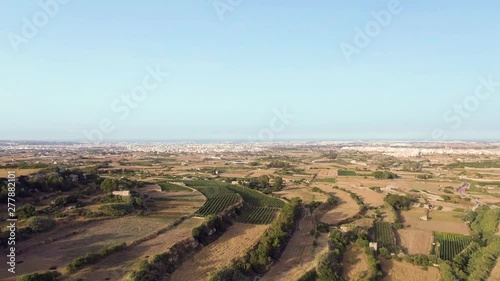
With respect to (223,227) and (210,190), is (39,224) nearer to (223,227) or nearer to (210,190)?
(223,227)

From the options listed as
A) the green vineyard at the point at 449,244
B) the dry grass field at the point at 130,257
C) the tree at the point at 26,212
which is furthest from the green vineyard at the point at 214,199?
the green vineyard at the point at 449,244

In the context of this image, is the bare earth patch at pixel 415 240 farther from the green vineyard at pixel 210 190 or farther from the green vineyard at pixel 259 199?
the green vineyard at pixel 210 190

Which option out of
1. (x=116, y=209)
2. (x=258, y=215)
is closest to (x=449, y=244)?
(x=258, y=215)

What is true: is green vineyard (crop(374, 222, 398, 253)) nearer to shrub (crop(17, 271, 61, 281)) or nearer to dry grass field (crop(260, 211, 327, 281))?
dry grass field (crop(260, 211, 327, 281))

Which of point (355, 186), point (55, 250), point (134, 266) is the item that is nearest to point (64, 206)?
point (55, 250)

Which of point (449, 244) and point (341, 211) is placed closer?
point (449, 244)

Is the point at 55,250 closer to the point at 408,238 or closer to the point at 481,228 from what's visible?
the point at 408,238

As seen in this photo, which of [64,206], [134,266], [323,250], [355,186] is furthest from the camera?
[355,186]
